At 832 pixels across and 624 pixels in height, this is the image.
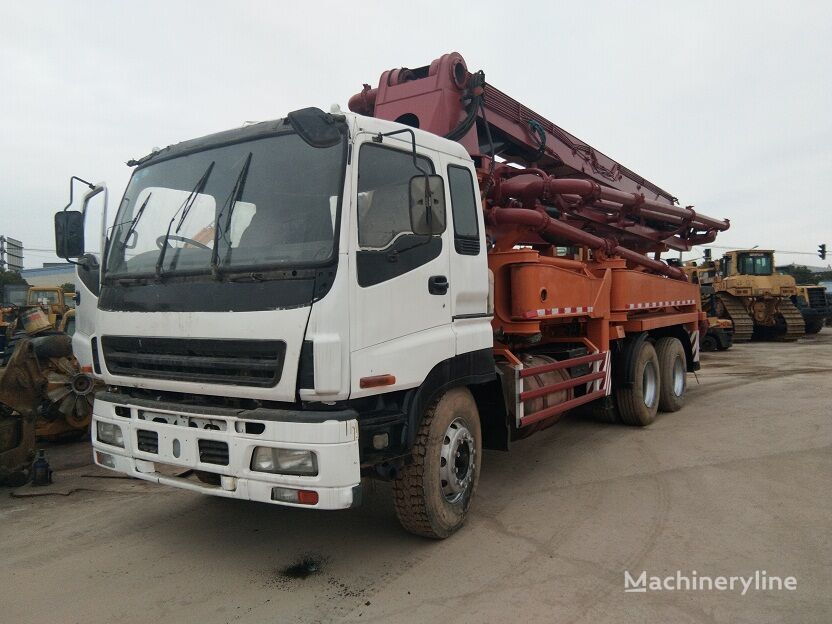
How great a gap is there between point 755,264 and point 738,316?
6.82ft

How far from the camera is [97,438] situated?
4.05 meters

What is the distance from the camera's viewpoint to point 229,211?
11.8ft

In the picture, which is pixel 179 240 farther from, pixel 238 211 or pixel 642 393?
pixel 642 393

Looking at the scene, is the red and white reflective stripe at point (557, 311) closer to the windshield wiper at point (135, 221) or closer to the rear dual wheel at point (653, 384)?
the rear dual wheel at point (653, 384)

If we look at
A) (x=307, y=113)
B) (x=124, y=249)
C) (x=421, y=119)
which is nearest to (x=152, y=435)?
(x=124, y=249)

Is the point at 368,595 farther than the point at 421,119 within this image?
No

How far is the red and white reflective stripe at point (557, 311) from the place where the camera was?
194 inches

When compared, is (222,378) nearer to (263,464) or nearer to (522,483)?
(263,464)

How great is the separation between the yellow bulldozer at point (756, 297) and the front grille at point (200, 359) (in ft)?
65.1

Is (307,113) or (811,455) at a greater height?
(307,113)

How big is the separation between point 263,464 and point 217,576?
0.89 meters

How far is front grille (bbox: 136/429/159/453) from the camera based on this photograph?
3639 millimetres

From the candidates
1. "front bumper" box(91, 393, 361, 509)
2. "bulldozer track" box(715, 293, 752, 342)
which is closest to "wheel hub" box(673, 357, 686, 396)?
"front bumper" box(91, 393, 361, 509)

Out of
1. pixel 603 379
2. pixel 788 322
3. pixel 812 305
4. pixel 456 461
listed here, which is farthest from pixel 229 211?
pixel 812 305
